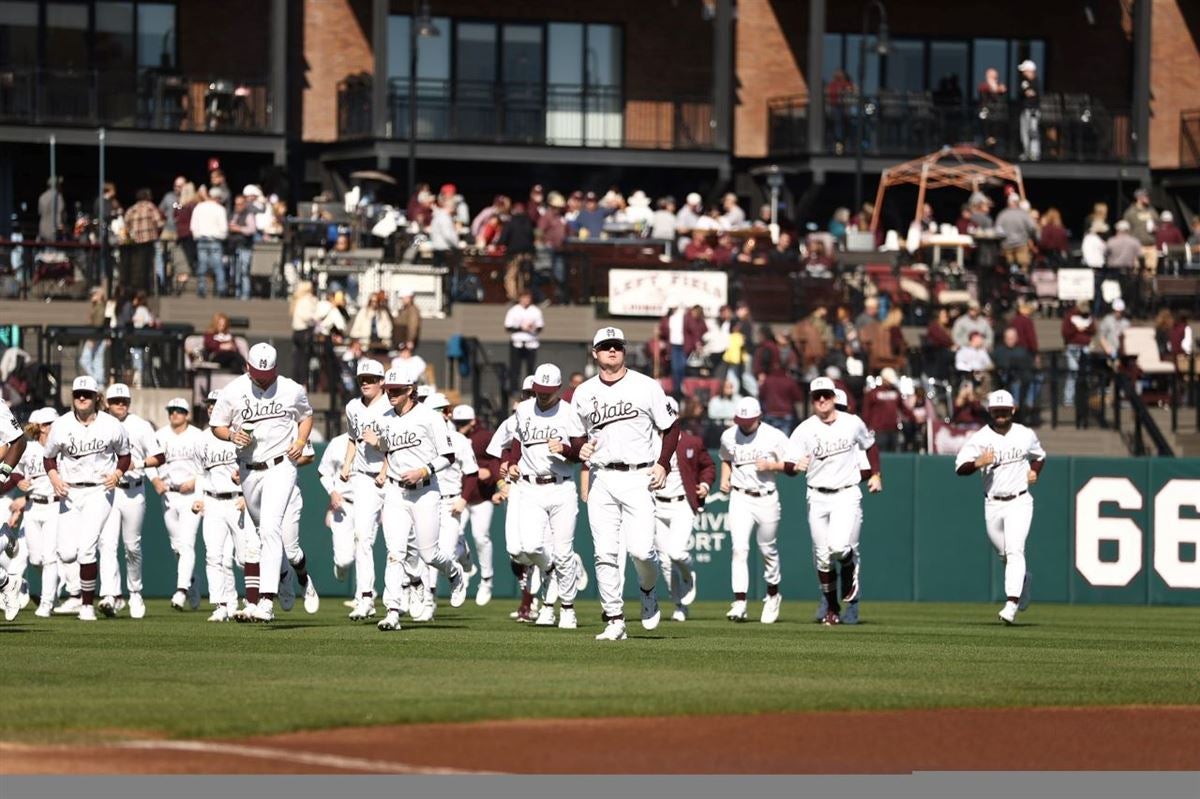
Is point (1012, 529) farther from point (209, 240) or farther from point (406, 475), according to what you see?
point (209, 240)

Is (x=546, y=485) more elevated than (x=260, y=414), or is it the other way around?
(x=260, y=414)

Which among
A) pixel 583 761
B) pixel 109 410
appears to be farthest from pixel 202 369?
pixel 583 761

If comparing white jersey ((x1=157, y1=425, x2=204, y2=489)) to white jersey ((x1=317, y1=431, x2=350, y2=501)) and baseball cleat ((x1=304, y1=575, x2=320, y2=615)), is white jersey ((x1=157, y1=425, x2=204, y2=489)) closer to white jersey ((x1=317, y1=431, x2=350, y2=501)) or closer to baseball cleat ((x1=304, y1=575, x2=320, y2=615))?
white jersey ((x1=317, y1=431, x2=350, y2=501))

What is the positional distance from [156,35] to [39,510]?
20039mm

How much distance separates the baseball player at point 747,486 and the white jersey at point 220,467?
482 centimetres

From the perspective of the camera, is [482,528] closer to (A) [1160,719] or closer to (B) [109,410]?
(B) [109,410]

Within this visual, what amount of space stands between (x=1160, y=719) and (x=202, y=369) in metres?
18.1

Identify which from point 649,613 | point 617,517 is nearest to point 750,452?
point 649,613

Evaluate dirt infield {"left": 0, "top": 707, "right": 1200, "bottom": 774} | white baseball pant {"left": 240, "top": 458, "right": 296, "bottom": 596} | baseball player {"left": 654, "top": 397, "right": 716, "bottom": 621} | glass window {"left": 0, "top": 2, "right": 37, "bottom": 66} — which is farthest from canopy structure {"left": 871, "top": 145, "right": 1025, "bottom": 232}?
dirt infield {"left": 0, "top": 707, "right": 1200, "bottom": 774}

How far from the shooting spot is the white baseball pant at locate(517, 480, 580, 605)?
19469 millimetres

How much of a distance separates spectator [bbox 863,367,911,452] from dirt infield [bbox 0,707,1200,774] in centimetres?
1758

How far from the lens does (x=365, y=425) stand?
20234 mm

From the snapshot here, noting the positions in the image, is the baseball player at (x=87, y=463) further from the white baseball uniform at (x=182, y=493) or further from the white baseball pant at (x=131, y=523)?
the white baseball uniform at (x=182, y=493)

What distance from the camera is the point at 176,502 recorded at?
78.7 ft
